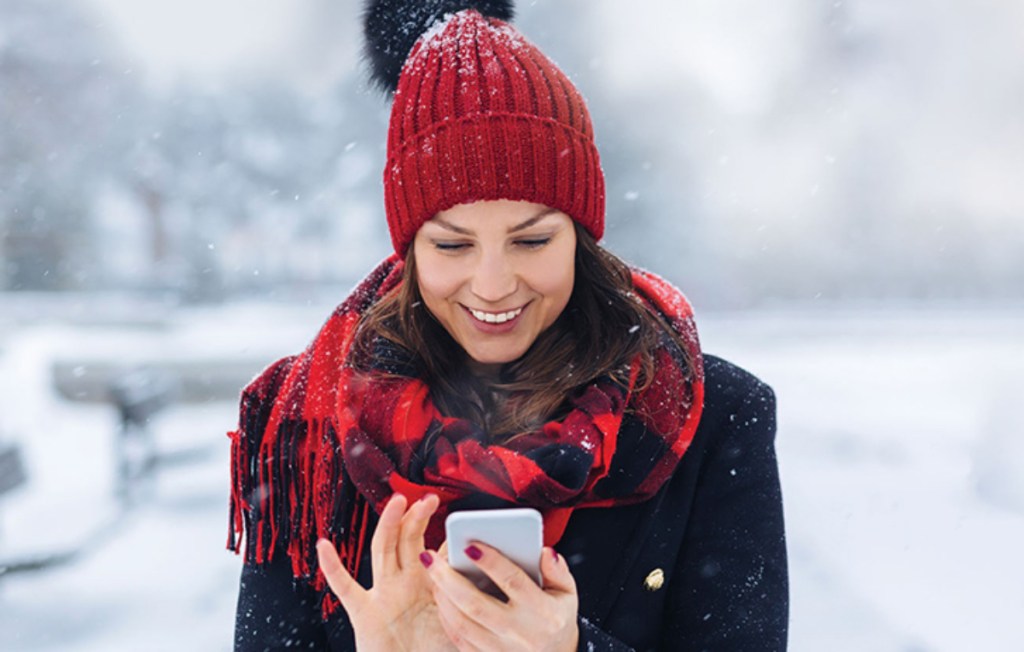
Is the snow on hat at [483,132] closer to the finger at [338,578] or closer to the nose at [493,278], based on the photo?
the nose at [493,278]

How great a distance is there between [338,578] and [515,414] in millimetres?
552

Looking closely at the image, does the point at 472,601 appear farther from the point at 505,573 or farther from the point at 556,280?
the point at 556,280

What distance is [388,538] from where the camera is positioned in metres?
1.24

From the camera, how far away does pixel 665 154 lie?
1745cm

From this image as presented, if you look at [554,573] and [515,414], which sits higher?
[515,414]

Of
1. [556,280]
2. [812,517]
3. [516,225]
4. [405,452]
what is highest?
[516,225]

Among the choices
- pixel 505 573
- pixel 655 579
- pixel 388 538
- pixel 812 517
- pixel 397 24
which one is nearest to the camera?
pixel 505 573

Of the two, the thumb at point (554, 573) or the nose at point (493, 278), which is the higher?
the nose at point (493, 278)

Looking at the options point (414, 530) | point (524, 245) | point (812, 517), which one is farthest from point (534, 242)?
point (812, 517)

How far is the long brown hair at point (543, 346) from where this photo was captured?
1709mm

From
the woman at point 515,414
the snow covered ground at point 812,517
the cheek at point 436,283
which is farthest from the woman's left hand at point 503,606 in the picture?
the snow covered ground at point 812,517

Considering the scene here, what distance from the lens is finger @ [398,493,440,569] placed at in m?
1.22

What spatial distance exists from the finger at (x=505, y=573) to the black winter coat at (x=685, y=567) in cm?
48

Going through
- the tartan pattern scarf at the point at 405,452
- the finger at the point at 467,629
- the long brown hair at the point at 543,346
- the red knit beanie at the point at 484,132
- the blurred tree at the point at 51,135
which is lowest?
the finger at the point at 467,629
